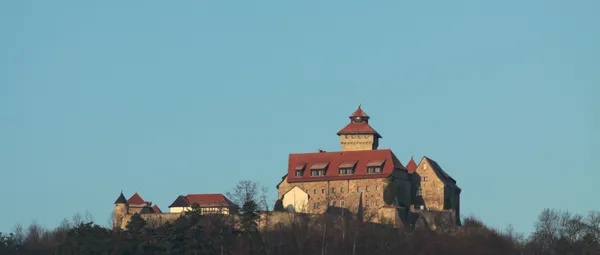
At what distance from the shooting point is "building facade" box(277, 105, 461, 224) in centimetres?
12281

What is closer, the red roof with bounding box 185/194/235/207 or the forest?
the forest

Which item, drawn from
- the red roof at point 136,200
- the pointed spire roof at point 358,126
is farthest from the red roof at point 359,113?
the red roof at point 136,200

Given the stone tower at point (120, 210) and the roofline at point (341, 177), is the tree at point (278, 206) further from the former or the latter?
the stone tower at point (120, 210)

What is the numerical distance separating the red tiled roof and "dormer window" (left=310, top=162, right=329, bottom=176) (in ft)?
18.7

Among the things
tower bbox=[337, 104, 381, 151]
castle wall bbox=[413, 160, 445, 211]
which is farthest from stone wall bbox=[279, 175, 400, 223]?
tower bbox=[337, 104, 381, 151]

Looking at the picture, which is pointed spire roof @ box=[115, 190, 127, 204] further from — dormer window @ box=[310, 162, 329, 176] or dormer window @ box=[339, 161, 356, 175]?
dormer window @ box=[339, 161, 356, 175]

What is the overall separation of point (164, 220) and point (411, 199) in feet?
62.1

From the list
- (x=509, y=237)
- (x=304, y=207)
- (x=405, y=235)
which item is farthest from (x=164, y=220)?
(x=509, y=237)

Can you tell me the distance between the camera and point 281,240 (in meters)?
112

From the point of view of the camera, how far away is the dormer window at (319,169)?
415 feet

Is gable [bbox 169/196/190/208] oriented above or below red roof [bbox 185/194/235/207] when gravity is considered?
below

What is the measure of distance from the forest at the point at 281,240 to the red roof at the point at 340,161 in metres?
6.08

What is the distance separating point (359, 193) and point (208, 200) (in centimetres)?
1356

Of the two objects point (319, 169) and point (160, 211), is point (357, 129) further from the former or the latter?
point (160, 211)
